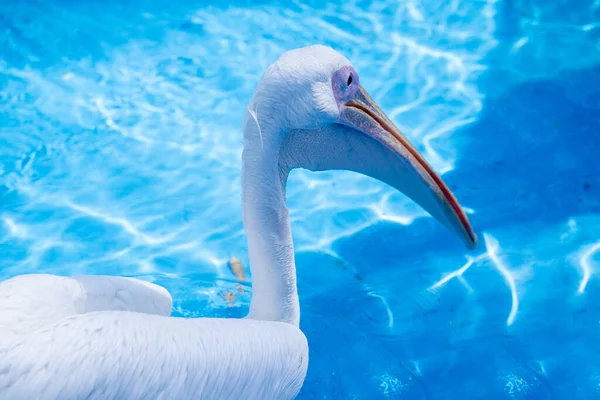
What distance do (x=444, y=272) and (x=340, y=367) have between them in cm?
72

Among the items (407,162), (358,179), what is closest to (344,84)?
(407,162)

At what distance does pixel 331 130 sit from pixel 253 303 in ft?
1.95

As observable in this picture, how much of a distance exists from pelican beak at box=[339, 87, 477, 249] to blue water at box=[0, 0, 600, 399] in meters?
0.72

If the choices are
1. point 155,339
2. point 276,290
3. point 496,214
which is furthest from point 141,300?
point 496,214

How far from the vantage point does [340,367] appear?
2.34 metres

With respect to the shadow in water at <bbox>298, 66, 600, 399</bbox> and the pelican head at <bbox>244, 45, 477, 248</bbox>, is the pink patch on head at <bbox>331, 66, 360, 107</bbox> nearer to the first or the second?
the pelican head at <bbox>244, 45, 477, 248</bbox>

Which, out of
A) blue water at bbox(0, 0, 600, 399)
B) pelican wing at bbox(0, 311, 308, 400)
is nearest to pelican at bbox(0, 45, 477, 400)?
pelican wing at bbox(0, 311, 308, 400)

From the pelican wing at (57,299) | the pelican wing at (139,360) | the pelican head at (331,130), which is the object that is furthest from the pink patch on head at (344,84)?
the pelican wing at (57,299)

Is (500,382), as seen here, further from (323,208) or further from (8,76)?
(8,76)

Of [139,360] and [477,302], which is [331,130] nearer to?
[139,360]

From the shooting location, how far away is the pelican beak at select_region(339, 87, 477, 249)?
1.84m

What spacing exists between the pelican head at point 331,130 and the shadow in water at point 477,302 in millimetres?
695

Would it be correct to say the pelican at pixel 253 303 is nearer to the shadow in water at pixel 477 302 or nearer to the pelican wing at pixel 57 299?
the pelican wing at pixel 57 299

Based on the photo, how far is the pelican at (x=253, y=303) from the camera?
1322 millimetres
